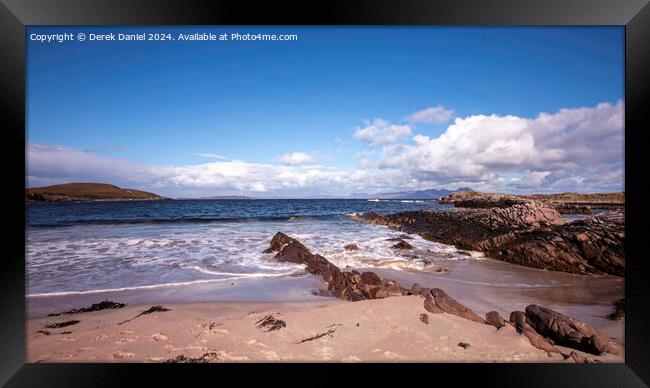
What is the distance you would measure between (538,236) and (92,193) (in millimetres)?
7788

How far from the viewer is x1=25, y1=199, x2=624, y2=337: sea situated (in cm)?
331

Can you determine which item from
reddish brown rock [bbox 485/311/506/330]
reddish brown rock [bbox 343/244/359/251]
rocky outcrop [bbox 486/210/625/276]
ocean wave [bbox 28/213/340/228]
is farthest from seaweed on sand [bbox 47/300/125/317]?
rocky outcrop [bbox 486/210/625/276]

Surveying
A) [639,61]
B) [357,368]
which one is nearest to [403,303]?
[357,368]

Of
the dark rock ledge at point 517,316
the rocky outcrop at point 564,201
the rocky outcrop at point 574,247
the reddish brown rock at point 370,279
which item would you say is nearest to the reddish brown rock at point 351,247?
the dark rock ledge at point 517,316

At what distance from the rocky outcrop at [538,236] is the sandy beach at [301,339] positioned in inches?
70.9

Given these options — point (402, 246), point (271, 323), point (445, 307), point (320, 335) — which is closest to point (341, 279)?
point (320, 335)

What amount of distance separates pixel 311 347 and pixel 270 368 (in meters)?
0.44

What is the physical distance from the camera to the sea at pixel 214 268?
3314 millimetres

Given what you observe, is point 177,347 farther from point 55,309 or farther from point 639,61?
point 639,61

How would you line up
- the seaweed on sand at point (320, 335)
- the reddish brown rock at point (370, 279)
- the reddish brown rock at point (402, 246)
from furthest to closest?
the reddish brown rock at point (402, 246) < the reddish brown rock at point (370, 279) < the seaweed on sand at point (320, 335)

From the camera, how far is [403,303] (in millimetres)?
2877

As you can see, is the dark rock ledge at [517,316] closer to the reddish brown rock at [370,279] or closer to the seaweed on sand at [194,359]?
the reddish brown rock at [370,279]

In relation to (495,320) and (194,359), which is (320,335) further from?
(495,320)

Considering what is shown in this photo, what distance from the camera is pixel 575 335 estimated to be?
98.7 inches
